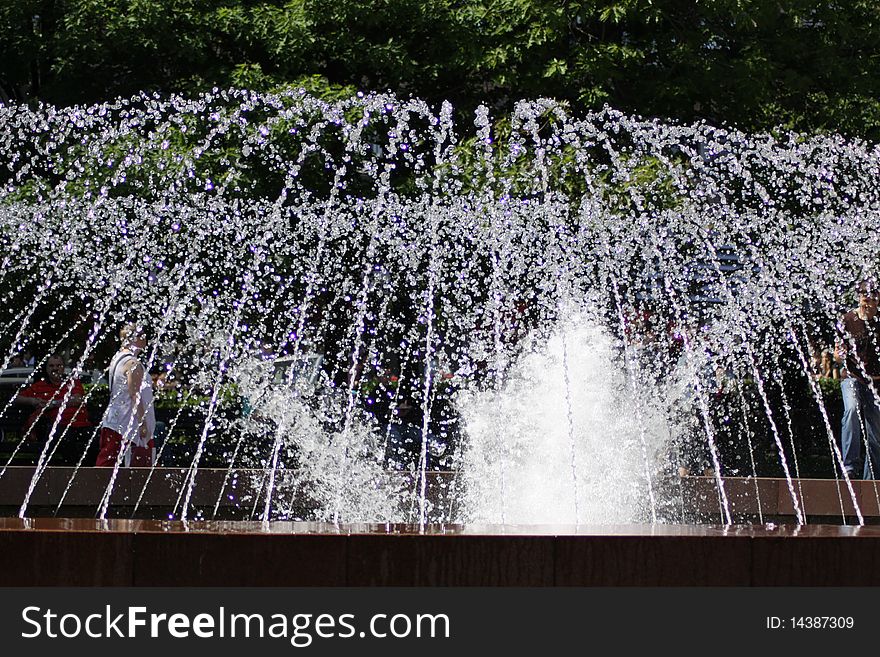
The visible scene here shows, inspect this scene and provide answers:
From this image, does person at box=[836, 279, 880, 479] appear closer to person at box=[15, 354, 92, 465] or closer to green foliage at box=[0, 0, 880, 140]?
green foliage at box=[0, 0, 880, 140]

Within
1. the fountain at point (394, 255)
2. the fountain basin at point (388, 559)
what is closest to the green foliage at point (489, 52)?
the fountain at point (394, 255)

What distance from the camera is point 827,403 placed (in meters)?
16.3

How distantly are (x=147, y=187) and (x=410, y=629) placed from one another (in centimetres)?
900

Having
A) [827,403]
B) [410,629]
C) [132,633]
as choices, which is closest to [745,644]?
[410,629]

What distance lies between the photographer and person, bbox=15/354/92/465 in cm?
1091

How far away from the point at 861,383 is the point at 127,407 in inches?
217

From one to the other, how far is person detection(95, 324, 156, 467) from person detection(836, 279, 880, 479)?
205 inches

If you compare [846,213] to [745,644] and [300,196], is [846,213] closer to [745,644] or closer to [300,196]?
[300,196]

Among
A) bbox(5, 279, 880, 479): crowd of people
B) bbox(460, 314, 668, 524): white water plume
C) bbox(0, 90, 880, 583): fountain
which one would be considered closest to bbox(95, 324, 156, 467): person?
bbox(5, 279, 880, 479): crowd of people

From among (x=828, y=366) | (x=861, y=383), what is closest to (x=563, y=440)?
(x=861, y=383)

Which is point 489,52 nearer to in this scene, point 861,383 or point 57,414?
point 861,383

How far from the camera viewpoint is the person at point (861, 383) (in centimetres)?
921

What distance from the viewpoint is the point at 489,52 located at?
1308 cm

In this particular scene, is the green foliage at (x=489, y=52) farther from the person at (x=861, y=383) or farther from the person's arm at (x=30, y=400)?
the person at (x=861, y=383)
